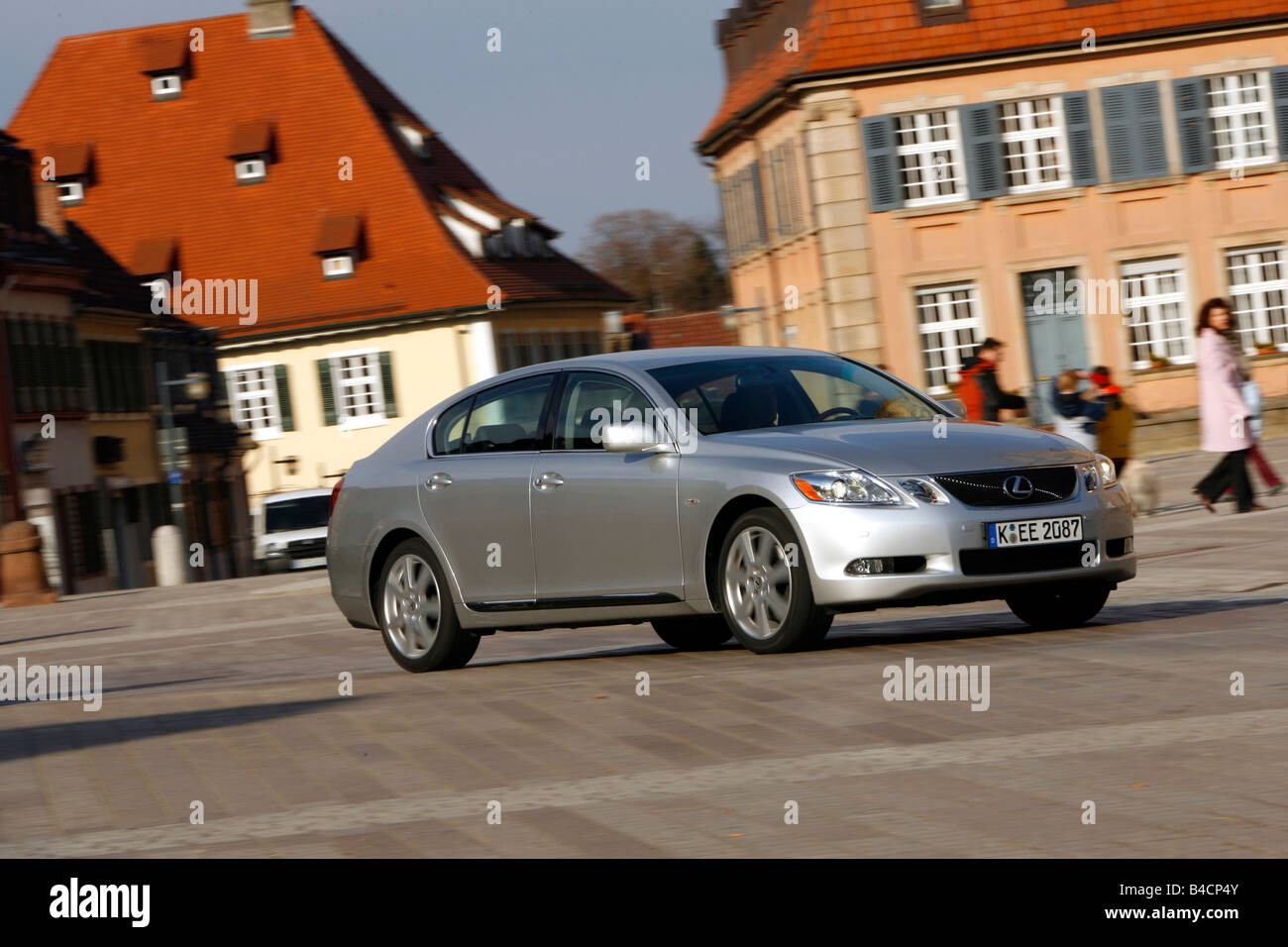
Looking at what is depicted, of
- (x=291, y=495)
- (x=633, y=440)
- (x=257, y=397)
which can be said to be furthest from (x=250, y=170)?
(x=633, y=440)

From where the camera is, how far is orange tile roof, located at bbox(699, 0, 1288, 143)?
4284cm

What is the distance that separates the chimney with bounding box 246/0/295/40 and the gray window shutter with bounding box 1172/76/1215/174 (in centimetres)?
3210

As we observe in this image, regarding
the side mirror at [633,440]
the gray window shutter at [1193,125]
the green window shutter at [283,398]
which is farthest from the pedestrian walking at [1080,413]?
the green window shutter at [283,398]

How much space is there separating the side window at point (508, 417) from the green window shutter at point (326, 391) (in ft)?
167

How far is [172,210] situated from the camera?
64.3m

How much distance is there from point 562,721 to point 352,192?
5584cm

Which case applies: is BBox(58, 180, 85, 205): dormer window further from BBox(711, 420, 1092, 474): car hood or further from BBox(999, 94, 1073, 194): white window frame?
BBox(711, 420, 1092, 474): car hood

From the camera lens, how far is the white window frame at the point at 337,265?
62188 millimetres

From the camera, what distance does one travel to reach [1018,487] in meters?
10.4

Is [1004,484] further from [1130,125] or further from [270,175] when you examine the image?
[270,175]

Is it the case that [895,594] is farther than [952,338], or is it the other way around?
[952,338]

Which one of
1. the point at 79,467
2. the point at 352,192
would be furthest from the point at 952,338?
the point at 352,192
